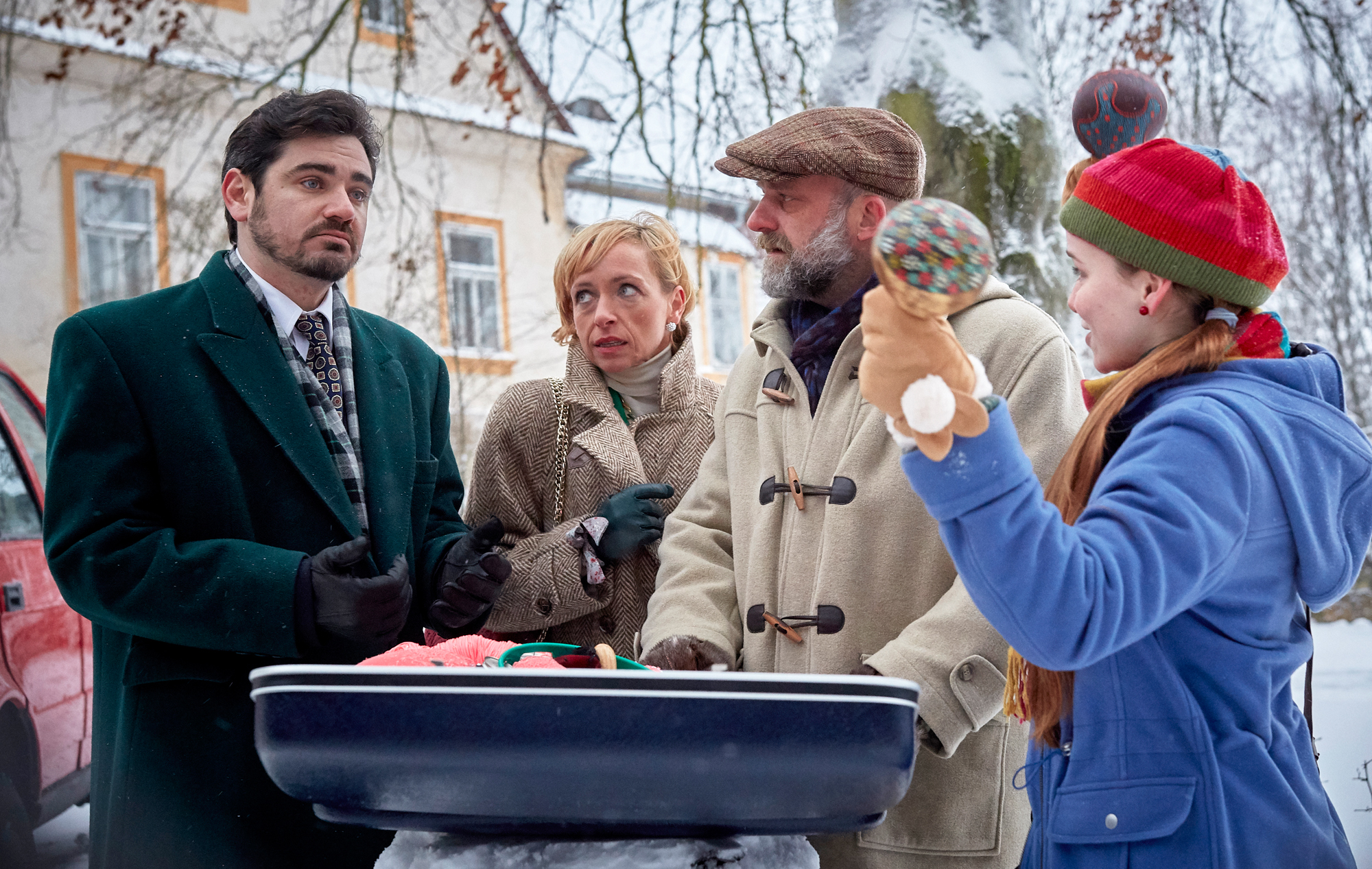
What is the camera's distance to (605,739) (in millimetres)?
1104

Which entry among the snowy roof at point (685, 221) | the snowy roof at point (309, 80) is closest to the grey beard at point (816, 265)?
the snowy roof at point (309, 80)

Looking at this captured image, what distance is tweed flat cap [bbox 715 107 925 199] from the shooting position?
2.04 m

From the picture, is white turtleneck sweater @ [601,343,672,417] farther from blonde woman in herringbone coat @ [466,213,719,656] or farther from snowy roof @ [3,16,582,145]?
snowy roof @ [3,16,582,145]

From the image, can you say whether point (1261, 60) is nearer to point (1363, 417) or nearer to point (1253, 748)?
point (1363, 417)

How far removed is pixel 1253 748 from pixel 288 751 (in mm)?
1060

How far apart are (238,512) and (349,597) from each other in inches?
13.0

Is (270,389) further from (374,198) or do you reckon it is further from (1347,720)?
(374,198)

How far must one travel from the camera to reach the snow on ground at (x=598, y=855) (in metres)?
1.23

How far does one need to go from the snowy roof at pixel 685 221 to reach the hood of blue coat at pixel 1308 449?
605 centimetres

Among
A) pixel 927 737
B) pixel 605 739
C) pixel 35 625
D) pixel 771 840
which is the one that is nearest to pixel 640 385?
pixel 927 737

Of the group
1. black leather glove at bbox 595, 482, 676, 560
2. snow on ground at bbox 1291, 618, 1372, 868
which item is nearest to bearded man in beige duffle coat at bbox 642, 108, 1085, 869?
black leather glove at bbox 595, 482, 676, 560

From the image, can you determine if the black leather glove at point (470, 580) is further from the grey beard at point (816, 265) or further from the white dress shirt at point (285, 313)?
the grey beard at point (816, 265)

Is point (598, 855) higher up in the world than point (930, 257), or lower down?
lower down

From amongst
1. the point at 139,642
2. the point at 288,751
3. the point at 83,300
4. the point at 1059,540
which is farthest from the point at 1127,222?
the point at 83,300
